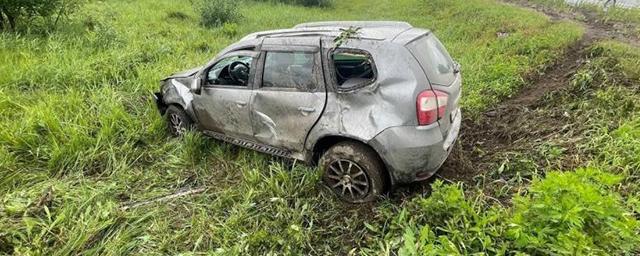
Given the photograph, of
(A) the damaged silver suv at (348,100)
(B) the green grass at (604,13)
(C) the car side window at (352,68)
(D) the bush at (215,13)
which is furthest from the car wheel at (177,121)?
(B) the green grass at (604,13)

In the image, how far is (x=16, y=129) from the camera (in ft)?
14.0

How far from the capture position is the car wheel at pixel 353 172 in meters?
3.21

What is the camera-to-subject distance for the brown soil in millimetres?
3646

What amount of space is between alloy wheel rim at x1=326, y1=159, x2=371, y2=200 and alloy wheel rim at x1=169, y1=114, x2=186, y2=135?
214 cm

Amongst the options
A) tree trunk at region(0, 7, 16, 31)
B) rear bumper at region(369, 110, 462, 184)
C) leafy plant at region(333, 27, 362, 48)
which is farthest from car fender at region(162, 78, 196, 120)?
tree trunk at region(0, 7, 16, 31)

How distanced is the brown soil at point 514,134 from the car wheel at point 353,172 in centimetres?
32

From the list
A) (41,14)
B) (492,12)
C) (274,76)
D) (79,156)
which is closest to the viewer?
(274,76)

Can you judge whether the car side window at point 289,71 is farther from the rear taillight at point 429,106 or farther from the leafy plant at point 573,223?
the leafy plant at point 573,223

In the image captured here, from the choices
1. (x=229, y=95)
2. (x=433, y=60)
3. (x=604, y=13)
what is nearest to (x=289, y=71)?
(x=229, y=95)

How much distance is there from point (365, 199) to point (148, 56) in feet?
18.2

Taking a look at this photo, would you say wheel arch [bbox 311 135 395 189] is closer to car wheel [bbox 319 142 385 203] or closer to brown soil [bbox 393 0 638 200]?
car wheel [bbox 319 142 385 203]

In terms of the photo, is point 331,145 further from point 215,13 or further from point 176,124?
point 215,13

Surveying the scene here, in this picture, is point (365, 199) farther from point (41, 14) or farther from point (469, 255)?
point (41, 14)

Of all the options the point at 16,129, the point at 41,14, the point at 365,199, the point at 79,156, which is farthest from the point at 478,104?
the point at 41,14
